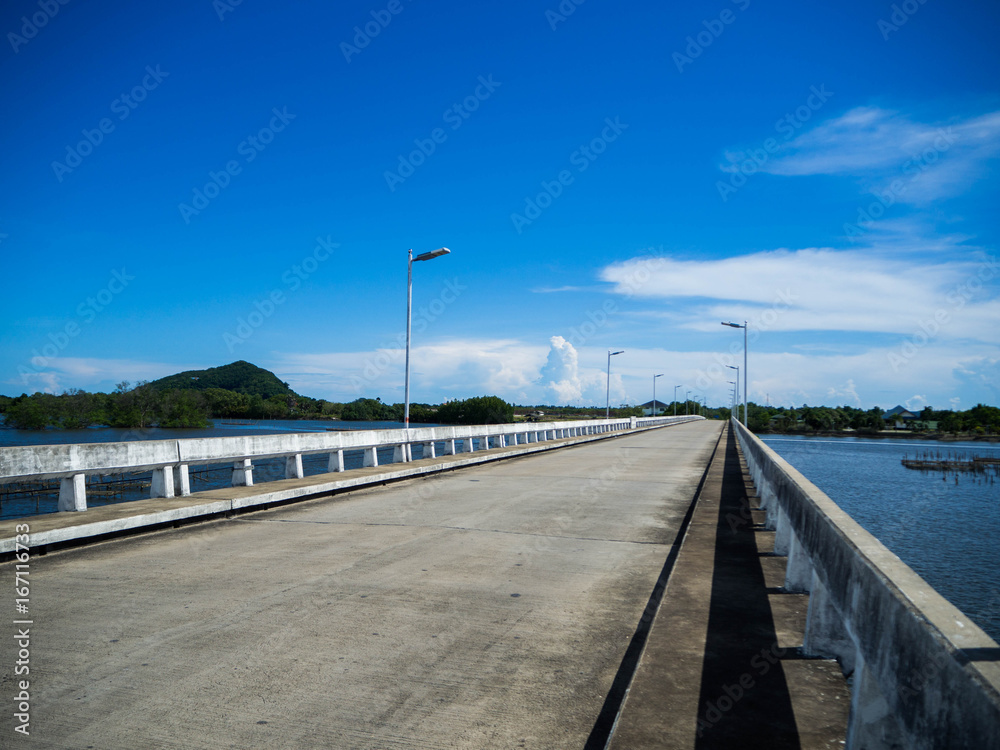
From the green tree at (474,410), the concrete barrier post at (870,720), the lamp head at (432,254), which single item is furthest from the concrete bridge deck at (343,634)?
the green tree at (474,410)

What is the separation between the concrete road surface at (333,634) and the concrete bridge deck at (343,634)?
0.02 meters

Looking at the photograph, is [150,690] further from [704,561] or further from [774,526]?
[774,526]

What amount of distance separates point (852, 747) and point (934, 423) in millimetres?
186556

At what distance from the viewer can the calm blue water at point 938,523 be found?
12188 mm

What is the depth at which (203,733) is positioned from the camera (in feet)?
11.4

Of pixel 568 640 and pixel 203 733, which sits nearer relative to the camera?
pixel 203 733

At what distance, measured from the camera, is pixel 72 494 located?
8.78 m

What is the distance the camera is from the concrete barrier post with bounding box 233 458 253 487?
11.9 m

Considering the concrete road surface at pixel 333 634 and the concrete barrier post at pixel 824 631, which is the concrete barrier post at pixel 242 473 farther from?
the concrete barrier post at pixel 824 631

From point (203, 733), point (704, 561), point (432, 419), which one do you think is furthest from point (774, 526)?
point (432, 419)

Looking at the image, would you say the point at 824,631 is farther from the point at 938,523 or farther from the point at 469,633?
the point at 938,523

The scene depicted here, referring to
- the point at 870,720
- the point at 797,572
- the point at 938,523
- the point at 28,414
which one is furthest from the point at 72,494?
the point at 28,414

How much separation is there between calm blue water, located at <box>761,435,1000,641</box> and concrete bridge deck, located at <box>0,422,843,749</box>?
445 centimetres

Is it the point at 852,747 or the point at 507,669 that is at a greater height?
the point at 852,747
